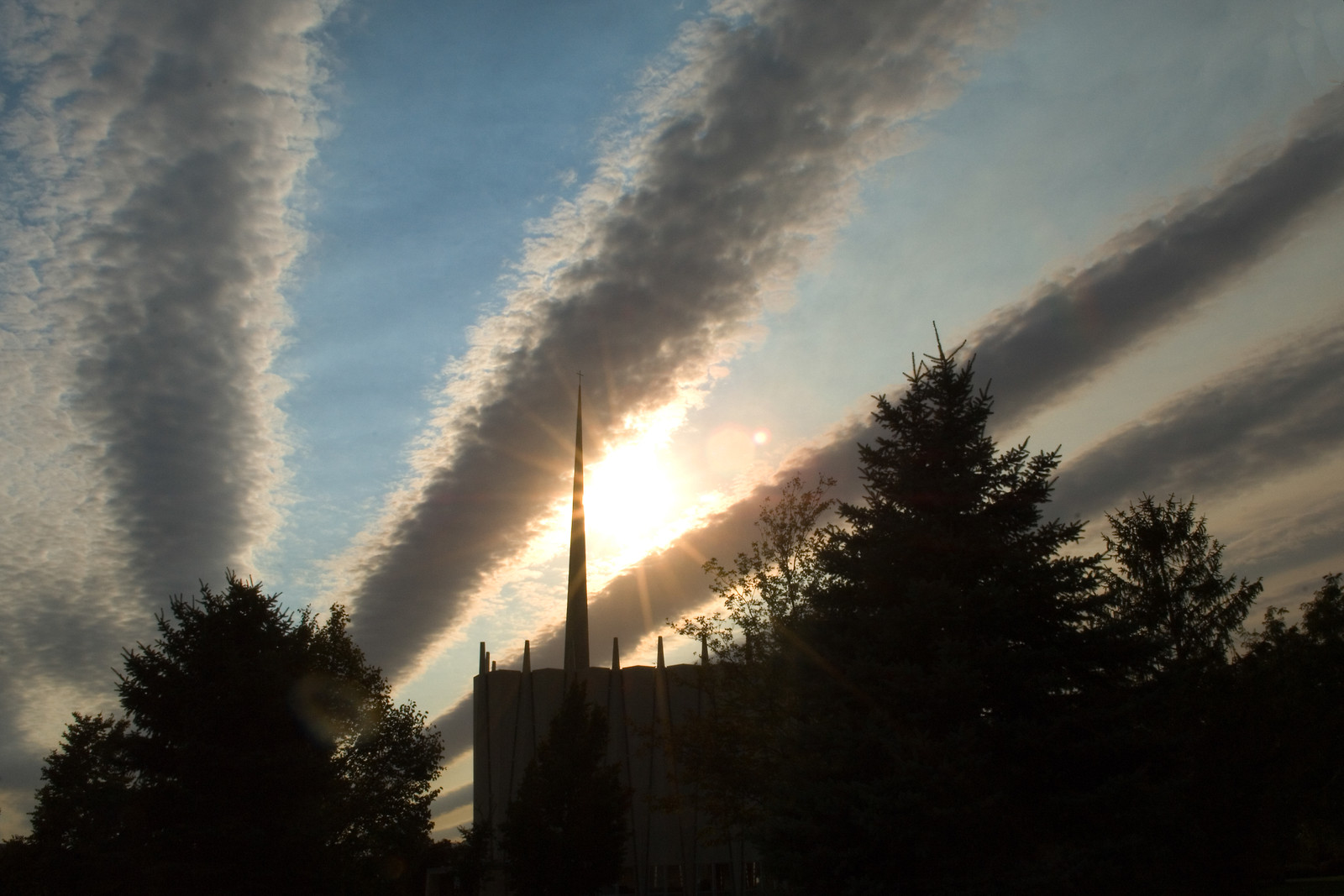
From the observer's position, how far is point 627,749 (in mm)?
60500

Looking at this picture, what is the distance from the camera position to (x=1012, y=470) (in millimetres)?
15656

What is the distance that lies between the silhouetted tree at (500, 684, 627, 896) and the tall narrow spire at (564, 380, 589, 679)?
3583cm

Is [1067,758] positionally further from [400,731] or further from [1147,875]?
[400,731]

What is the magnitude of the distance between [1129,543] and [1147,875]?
16002mm

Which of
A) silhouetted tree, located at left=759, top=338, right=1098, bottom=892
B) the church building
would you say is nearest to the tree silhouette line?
silhouetted tree, located at left=759, top=338, right=1098, bottom=892

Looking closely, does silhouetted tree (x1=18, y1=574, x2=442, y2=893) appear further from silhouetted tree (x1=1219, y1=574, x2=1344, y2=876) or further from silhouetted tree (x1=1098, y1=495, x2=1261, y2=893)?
silhouetted tree (x1=1219, y1=574, x2=1344, y2=876)

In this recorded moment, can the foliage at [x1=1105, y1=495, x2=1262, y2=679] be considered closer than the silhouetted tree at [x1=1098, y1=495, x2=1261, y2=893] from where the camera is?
No

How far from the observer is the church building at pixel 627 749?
58.3 m

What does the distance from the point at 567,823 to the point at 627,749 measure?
29.2 m

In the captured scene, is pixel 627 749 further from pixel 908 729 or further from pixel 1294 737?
pixel 908 729

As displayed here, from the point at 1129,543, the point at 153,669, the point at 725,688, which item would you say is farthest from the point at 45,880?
the point at 1129,543

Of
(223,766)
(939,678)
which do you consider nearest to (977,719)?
(939,678)

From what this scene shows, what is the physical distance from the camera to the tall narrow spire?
72625mm

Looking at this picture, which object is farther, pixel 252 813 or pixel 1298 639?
pixel 1298 639
